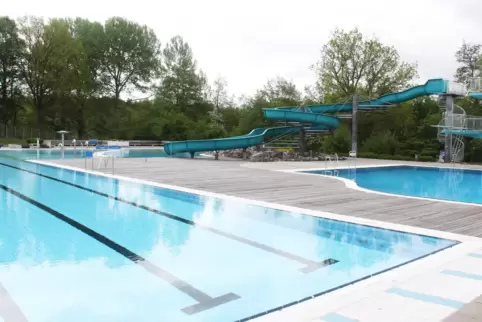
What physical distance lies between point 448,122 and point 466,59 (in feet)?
46.4

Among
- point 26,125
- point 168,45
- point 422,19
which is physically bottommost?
point 26,125

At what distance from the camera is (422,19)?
750 inches

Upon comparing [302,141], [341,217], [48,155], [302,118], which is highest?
[302,118]

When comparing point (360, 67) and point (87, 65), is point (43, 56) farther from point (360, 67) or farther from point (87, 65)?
point (360, 67)

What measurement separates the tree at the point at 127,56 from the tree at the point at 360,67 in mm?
18775

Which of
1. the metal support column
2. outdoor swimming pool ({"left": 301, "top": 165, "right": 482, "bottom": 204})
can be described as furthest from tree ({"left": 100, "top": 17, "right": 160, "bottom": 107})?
outdoor swimming pool ({"left": 301, "top": 165, "right": 482, "bottom": 204})

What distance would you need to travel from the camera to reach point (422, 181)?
1358cm

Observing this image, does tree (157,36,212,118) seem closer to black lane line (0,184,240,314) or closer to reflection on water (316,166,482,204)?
reflection on water (316,166,482,204)

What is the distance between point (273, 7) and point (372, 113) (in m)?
9.55

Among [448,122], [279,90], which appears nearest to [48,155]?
[279,90]

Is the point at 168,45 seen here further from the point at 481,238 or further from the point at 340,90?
the point at 481,238

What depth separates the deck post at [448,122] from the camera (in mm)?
18344

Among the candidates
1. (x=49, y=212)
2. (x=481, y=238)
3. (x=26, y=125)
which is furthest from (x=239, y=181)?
(x=26, y=125)

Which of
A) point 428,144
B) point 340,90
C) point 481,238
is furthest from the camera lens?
point 340,90
